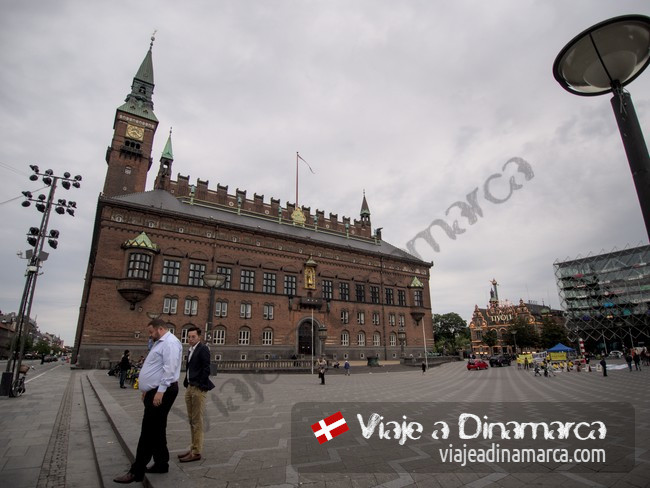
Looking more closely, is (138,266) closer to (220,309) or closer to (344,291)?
(220,309)

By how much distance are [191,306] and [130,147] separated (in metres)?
22.4

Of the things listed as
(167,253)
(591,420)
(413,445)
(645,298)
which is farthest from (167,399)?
(645,298)

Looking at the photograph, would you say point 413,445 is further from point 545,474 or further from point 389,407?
point 389,407

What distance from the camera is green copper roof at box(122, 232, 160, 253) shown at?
1239 inches

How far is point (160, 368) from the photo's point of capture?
474 cm

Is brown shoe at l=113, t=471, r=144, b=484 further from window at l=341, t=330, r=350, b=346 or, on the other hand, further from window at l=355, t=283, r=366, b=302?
window at l=355, t=283, r=366, b=302

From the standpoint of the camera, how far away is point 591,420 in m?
8.39

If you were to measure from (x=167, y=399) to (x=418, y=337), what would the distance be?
5182cm

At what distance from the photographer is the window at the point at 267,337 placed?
3800 centimetres

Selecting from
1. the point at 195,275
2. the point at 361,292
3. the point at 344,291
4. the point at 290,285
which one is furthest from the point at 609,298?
the point at 195,275

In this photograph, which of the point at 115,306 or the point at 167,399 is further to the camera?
the point at 115,306

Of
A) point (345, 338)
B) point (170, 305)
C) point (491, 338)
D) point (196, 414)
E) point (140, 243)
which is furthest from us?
point (491, 338)

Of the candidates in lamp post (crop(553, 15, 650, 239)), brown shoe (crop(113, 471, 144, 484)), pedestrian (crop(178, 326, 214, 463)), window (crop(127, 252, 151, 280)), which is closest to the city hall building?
window (crop(127, 252, 151, 280))

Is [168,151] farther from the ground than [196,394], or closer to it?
farther from the ground
